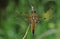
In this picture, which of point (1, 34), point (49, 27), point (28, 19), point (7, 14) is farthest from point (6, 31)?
point (28, 19)

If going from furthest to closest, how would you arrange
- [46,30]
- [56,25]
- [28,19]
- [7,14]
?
[7,14] → [56,25] → [46,30] → [28,19]

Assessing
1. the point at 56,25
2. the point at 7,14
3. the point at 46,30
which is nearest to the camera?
the point at 46,30

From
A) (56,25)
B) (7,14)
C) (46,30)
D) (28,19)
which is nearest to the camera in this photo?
(28,19)

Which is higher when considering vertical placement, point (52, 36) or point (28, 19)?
point (28, 19)

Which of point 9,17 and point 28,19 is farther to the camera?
point 9,17

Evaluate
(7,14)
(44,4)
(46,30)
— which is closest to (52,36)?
(46,30)

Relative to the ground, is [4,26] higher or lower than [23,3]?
lower

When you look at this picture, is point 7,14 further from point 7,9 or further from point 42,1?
point 42,1

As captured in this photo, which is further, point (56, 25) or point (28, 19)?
point (56, 25)

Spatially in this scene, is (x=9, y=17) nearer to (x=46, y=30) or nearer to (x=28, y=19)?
(x=46, y=30)
